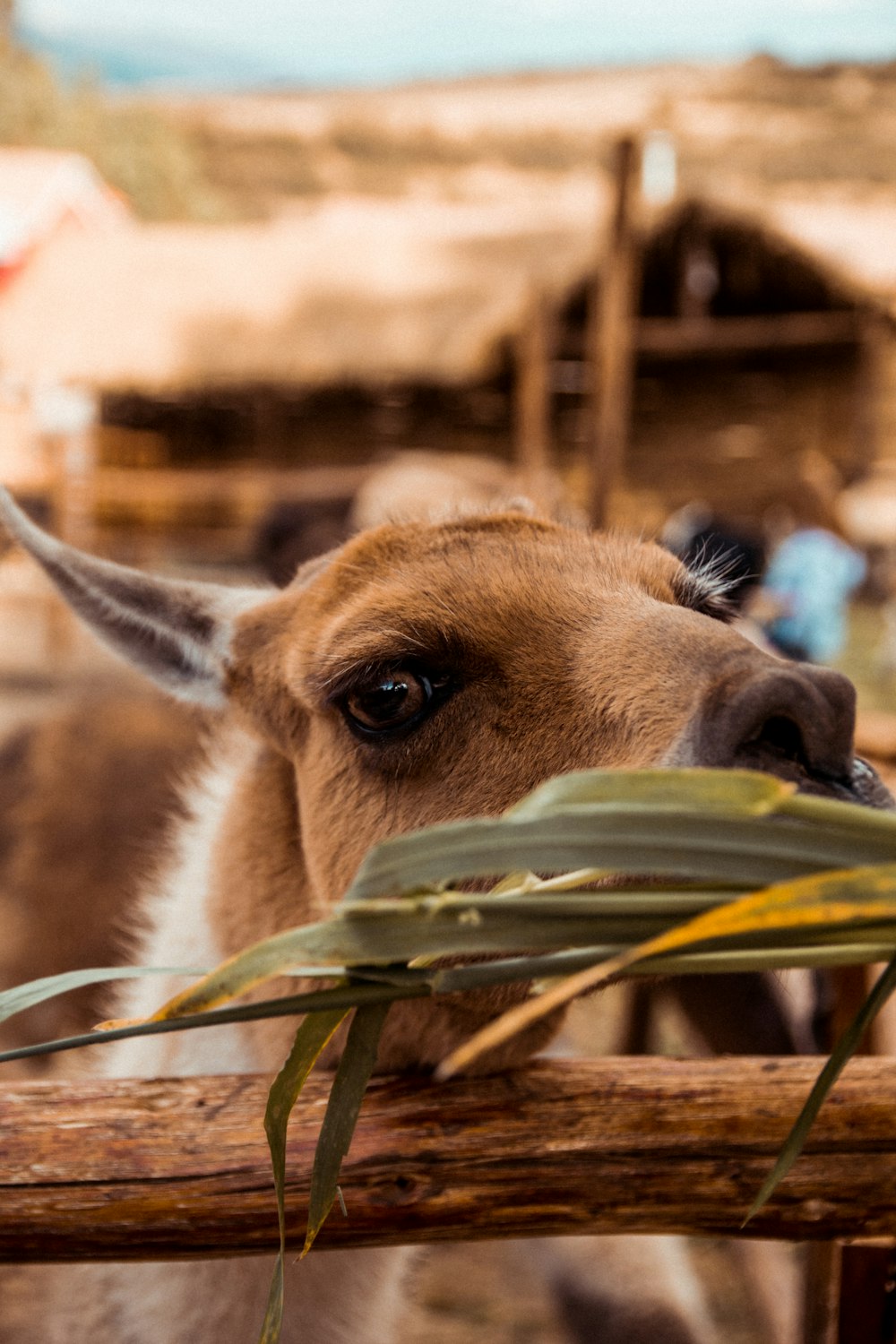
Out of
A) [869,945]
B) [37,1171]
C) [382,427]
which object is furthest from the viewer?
[382,427]

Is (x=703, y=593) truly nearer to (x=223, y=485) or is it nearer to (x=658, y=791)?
(x=658, y=791)

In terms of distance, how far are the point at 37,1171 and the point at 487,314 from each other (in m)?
14.1

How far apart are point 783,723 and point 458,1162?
0.78 meters

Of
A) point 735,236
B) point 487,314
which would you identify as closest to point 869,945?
point 487,314

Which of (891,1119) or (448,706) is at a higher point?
(448,706)

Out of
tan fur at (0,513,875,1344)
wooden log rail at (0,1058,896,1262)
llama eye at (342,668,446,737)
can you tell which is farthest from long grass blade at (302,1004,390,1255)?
llama eye at (342,668,446,737)

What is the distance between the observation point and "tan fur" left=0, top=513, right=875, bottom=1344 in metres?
1.81

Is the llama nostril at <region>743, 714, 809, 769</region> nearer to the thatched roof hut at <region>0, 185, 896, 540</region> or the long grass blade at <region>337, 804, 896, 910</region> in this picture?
the long grass blade at <region>337, 804, 896, 910</region>

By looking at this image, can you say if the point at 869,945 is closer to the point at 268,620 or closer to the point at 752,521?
the point at 268,620

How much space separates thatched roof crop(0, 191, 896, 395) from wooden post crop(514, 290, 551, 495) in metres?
0.62

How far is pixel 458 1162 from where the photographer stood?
5.41ft

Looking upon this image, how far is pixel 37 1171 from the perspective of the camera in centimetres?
156

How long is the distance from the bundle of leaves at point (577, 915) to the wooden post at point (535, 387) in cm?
1069

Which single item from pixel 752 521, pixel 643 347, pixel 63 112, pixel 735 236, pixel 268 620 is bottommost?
pixel 268 620
